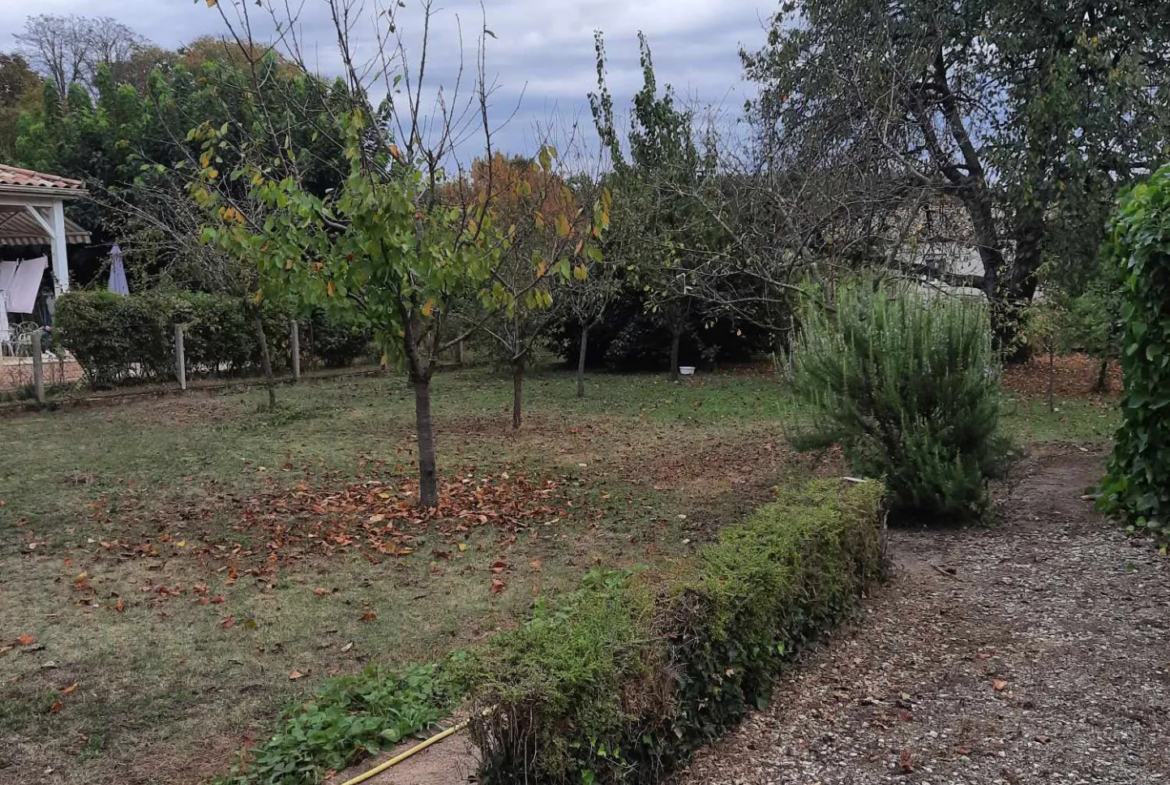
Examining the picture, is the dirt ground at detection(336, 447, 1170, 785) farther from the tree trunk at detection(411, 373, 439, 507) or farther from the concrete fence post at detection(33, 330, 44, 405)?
the concrete fence post at detection(33, 330, 44, 405)

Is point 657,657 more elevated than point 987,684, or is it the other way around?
point 657,657

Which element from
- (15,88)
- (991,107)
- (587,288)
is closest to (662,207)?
(587,288)

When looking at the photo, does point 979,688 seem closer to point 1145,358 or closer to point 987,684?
point 987,684

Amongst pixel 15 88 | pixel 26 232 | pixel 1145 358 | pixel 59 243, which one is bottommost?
pixel 1145 358

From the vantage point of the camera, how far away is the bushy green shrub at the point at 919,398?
557 cm

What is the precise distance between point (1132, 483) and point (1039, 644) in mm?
2361

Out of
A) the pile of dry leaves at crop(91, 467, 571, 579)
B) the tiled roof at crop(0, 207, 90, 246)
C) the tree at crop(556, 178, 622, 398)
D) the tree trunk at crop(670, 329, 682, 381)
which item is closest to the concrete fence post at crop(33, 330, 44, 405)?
the pile of dry leaves at crop(91, 467, 571, 579)

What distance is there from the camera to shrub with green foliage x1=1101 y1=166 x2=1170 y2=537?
16.2 feet

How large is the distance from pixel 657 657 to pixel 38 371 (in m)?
12.0

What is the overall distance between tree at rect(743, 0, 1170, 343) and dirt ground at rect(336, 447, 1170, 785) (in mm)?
6584

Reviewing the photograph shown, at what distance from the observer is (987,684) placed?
3.37 metres

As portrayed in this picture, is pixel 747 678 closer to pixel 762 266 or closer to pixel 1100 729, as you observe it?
pixel 1100 729

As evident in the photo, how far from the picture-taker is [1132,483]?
17.9ft

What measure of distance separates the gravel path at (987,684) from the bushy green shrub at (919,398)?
61 centimetres
